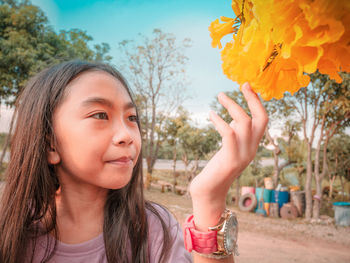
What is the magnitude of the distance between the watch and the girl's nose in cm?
45

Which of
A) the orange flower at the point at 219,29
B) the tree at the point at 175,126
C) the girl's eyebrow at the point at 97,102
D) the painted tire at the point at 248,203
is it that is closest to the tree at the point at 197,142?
the tree at the point at 175,126

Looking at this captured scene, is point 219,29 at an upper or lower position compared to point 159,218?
upper

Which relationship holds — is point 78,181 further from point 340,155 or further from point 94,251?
point 340,155

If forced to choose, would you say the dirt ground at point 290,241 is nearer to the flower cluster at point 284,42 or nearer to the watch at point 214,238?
the watch at point 214,238

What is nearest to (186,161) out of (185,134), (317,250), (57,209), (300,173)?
(185,134)

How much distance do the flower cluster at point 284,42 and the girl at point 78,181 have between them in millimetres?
686

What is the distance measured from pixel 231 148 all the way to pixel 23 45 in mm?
11125

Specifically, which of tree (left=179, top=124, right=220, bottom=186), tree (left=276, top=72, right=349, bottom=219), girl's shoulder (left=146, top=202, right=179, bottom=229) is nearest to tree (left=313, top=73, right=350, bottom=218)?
tree (left=276, top=72, right=349, bottom=219)

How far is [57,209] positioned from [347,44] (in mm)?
1336

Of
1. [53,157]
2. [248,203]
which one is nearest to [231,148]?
[53,157]

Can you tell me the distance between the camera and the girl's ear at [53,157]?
47.4 inches

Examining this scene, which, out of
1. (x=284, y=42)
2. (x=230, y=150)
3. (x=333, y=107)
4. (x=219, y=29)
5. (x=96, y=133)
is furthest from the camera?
(x=333, y=107)

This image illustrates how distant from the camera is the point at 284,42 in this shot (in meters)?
0.41

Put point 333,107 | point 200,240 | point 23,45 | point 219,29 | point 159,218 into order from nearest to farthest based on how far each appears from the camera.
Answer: point 219,29
point 200,240
point 159,218
point 333,107
point 23,45
